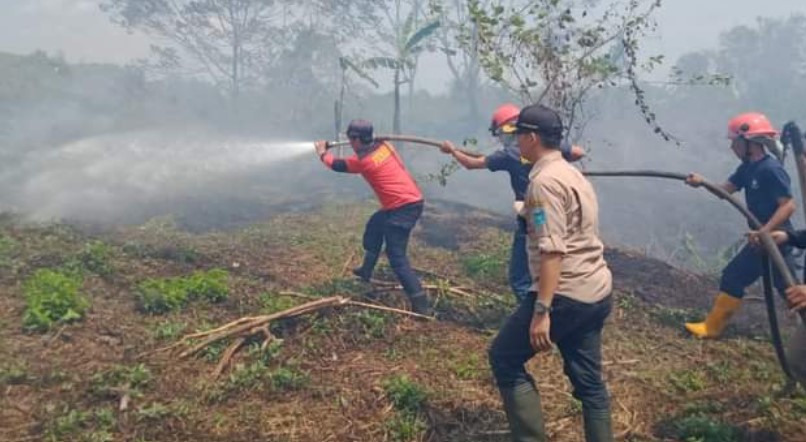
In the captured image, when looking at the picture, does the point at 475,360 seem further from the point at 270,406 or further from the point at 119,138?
the point at 119,138

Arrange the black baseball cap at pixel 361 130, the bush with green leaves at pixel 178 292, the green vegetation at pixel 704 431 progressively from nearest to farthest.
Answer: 1. the green vegetation at pixel 704 431
2. the bush with green leaves at pixel 178 292
3. the black baseball cap at pixel 361 130

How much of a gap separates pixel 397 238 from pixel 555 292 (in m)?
3.27

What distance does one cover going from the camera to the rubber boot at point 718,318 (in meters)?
6.07

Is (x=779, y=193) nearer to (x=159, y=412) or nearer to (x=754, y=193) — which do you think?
(x=754, y=193)

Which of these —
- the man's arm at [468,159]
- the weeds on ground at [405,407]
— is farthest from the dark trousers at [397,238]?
the weeds on ground at [405,407]

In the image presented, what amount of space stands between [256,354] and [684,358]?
3854 mm

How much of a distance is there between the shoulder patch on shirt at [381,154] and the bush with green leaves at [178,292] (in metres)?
2.19

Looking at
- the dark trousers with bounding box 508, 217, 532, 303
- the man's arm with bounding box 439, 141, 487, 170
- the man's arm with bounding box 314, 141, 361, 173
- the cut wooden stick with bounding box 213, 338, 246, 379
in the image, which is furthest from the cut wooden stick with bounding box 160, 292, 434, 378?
the man's arm with bounding box 439, 141, 487, 170

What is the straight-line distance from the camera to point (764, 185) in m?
5.62

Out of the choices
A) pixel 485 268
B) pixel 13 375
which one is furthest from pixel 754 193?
pixel 13 375

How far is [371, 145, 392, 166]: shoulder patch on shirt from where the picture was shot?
6.71m

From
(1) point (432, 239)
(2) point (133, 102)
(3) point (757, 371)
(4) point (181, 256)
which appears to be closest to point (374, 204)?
(1) point (432, 239)

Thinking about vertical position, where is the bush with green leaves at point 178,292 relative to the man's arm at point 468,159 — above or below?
below

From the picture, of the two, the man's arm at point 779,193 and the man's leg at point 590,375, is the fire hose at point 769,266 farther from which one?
the man's leg at point 590,375
